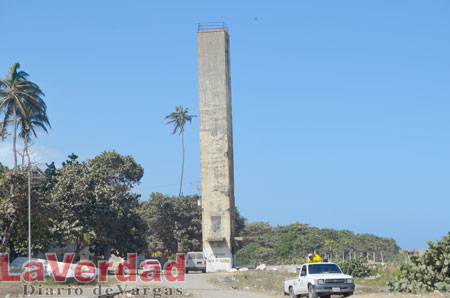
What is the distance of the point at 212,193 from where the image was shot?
57875 millimetres

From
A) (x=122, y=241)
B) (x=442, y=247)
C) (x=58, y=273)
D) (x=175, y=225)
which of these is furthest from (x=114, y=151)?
(x=442, y=247)

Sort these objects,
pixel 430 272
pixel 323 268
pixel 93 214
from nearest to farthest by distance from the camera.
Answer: pixel 430 272 < pixel 323 268 < pixel 93 214

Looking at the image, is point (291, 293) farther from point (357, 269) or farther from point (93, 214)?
point (93, 214)

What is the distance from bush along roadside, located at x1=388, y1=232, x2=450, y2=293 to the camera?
2178cm

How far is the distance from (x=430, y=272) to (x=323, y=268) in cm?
405

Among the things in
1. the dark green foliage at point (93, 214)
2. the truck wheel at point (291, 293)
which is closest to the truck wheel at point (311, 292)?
the truck wheel at point (291, 293)

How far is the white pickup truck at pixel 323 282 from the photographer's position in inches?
857

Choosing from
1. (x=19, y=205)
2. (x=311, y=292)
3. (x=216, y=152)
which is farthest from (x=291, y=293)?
(x=216, y=152)

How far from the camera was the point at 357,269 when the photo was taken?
116 ft

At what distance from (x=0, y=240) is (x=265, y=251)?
59.7 meters

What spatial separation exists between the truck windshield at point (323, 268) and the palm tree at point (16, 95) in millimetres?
35373

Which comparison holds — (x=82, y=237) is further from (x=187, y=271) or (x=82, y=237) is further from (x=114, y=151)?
(x=114, y=151)

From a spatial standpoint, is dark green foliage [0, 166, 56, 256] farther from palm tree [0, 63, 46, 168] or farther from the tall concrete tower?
the tall concrete tower

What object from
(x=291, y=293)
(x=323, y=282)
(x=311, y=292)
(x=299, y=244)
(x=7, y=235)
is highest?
(x=7, y=235)
